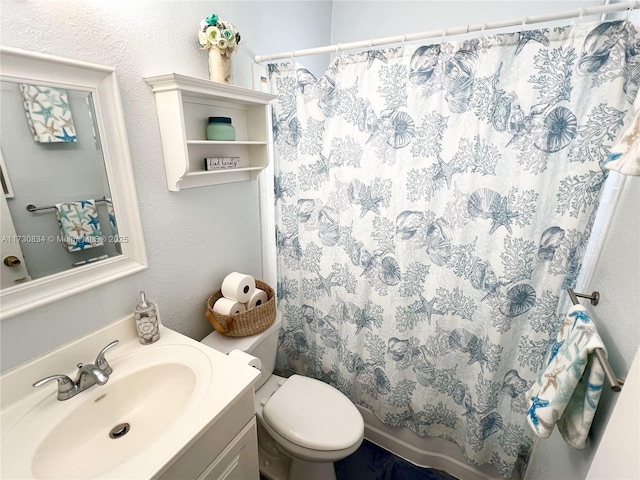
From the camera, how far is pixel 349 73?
129 centimetres

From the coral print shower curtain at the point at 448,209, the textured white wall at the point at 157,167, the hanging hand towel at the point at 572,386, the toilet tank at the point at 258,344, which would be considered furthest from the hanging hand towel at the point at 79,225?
the hanging hand towel at the point at 572,386

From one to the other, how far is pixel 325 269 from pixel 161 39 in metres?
1.15

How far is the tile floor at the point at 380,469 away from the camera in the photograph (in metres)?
1.60

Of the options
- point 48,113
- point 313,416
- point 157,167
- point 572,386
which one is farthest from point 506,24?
point 313,416

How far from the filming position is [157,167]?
111 cm

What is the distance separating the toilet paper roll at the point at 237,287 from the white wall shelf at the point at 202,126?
426 millimetres

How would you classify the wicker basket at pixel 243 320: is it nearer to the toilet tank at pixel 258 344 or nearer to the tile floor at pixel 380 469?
the toilet tank at pixel 258 344

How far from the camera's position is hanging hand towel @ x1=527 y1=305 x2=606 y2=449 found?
2.60 ft

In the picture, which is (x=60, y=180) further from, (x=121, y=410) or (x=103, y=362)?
(x=121, y=410)

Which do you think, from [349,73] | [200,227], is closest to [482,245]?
[349,73]

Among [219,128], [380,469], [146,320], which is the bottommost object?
[380,469]

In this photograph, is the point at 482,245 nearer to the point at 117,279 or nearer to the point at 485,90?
the point at 485,90

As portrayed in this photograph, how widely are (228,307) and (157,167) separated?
2.05ft

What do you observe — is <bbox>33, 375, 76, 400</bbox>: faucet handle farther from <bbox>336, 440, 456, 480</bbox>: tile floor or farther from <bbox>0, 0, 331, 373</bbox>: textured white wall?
<bbox>336, 440, 456, 480</bbox>: tile floor
